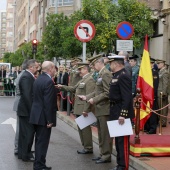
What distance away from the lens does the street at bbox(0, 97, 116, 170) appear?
948 cm

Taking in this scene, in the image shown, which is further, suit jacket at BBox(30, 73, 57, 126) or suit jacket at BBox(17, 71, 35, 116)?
suit jacket at BBox(17, 71, 35, 116)

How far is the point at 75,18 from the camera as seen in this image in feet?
87.4

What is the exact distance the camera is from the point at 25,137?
10.0 meters

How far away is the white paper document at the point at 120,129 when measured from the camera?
8.50m

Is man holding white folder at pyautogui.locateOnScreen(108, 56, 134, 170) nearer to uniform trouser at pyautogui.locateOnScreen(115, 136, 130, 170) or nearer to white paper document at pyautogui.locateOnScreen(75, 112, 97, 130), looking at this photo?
uniform trouser at pyautogui.locateOnScreen(115, 136, 130, 170)

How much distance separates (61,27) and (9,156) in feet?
75.8

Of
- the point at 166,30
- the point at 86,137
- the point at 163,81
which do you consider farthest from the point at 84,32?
the point at 166,30

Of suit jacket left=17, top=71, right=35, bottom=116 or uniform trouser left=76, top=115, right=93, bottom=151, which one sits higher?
suit jacket left=17, top=71, right=35, bottom=116

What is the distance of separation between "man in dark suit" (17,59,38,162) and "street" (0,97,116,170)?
0.80 feet

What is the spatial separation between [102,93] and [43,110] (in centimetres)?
132

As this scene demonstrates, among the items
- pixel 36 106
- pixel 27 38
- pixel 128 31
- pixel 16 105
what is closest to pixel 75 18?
pixel 128 31

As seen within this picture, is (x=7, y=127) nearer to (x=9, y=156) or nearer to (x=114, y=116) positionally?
(x=9, y=156)

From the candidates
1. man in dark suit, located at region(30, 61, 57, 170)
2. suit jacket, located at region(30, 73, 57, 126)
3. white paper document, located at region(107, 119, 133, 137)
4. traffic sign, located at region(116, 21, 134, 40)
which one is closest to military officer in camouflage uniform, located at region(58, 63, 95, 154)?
man in dark suit, located at region(30, 61, 57, 170)

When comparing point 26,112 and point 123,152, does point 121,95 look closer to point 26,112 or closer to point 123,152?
point 123,152
